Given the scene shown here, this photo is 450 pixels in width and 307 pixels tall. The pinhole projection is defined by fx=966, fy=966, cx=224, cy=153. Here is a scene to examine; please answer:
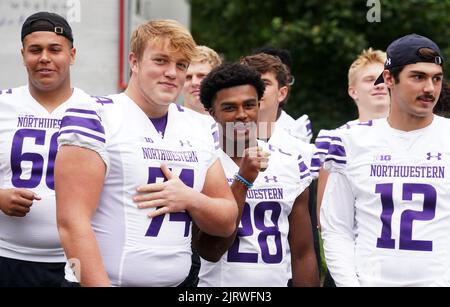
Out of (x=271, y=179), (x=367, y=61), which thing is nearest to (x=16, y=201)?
(x=271, y=179)

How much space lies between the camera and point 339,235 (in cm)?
473

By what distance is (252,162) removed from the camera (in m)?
4.51

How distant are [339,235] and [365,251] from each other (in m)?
0.18

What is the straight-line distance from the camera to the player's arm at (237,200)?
4523 mm

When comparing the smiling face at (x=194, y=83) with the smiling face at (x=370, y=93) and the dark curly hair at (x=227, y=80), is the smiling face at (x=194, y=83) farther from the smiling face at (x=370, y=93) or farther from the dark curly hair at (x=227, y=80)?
the dark curly hair at (x=227, y=80)

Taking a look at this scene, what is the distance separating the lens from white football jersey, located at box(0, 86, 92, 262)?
4.99 meters

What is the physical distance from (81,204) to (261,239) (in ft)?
4.29

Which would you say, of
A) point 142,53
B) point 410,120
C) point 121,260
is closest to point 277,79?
point 410,120

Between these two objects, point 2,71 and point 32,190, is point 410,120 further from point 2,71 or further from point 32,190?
point 2,71

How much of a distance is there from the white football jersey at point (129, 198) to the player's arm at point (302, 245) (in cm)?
110

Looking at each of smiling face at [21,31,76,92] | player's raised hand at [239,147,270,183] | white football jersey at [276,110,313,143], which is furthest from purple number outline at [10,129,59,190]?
white football jersey at [276,110,313,143]

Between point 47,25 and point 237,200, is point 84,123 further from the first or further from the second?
point 47,25

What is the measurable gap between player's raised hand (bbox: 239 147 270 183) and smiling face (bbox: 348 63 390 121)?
2.07 meters

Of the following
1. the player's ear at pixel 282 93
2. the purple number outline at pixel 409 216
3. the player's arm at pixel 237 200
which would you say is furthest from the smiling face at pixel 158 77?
the player's ear at pixel 282 93
